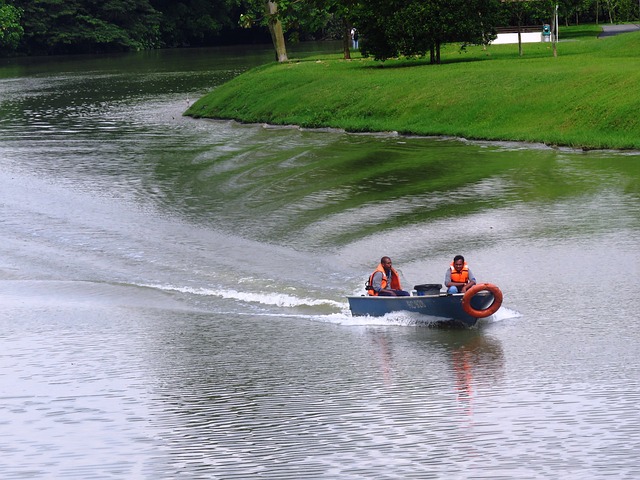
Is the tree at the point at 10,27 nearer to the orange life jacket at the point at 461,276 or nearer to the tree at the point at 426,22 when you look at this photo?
the tree at the point at 426,22

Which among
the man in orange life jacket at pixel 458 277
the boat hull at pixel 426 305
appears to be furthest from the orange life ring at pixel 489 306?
the man in orange life jacket at pixel 458 277

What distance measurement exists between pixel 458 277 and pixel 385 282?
1395 millimetres

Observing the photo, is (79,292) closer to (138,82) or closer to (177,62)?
(138,82)

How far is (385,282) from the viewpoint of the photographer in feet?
70.9

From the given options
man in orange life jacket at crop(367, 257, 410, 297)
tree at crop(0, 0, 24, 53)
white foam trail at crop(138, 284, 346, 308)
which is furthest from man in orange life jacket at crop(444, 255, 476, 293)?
tree at crop(0, 0, 24, 53)

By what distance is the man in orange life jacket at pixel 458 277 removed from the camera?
835 inches

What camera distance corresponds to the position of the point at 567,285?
22.7 metres

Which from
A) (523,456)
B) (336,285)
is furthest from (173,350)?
(523,456)

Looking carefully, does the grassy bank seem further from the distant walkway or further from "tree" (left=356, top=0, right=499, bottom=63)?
the distant walkway

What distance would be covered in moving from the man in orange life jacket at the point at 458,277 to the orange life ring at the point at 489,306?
90 cm

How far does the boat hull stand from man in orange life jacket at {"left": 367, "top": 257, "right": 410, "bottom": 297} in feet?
1.27

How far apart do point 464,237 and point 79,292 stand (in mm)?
9221

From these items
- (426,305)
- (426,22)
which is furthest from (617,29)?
(426,305)

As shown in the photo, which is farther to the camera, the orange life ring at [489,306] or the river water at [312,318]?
the orange life ring at [489,306]
